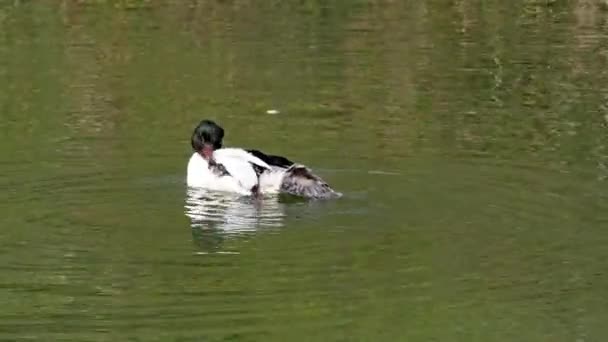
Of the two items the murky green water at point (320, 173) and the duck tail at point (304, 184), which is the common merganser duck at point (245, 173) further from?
the murky green water at point (320, 173)

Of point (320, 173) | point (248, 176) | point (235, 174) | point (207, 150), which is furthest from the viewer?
point (320, 173)

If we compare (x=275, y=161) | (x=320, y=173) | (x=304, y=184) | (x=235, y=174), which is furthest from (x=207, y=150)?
(x=304, y=184)

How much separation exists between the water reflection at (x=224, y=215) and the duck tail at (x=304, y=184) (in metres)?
0.14

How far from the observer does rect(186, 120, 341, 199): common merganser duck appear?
11.9 metres

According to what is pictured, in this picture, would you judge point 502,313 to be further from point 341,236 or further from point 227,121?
point 227,121

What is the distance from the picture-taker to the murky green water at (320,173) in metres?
9.28

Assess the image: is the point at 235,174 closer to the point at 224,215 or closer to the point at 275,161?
the point at 275,161

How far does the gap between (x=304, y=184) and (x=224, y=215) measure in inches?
23.9

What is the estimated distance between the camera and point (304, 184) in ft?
39.0

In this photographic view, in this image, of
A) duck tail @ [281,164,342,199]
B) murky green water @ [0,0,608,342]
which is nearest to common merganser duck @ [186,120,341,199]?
duck tail @ [281,164,342,199]

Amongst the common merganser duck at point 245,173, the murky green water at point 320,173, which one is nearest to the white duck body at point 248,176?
the common merganser duck at point 245,173

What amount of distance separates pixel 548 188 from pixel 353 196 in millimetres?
1349

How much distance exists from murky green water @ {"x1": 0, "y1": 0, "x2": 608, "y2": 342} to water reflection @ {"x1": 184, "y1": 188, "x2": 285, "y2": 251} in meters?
0.03

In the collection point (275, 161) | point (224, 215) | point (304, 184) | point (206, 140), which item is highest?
point (206, 140)
